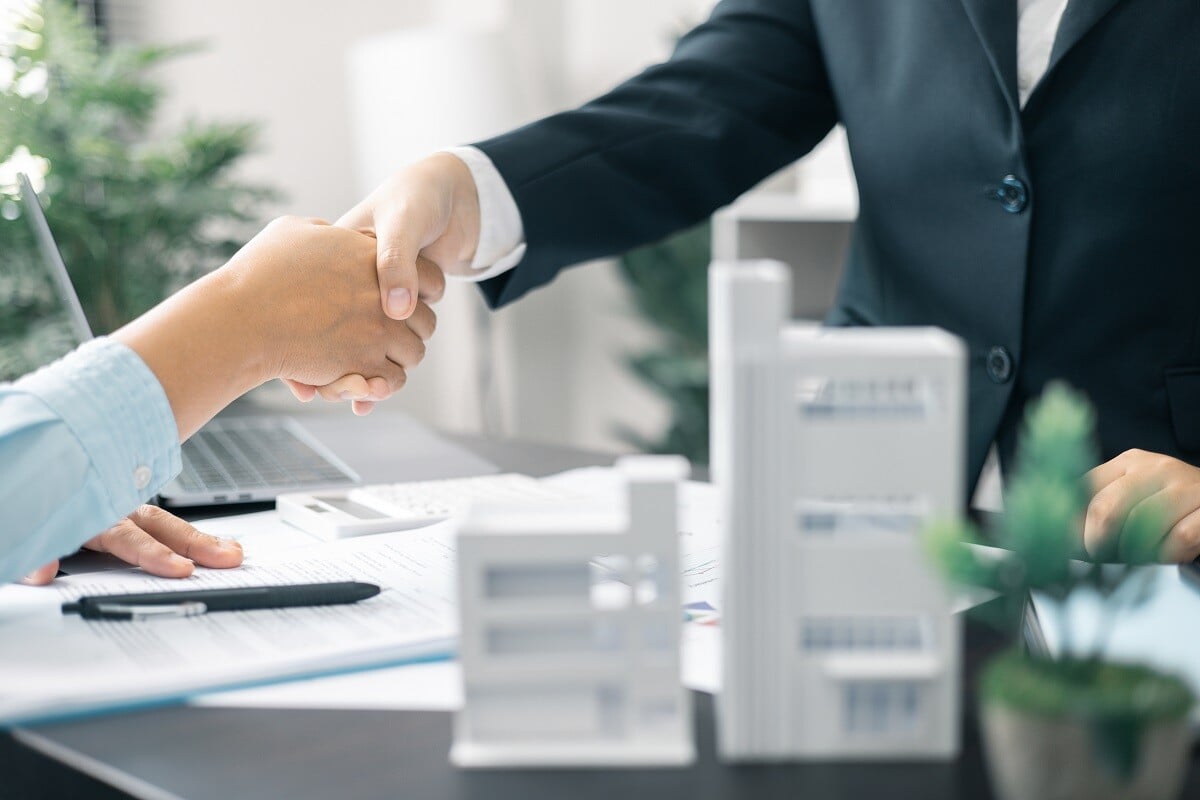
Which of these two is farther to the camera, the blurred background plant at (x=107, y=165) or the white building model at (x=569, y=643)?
the blurred background plant at (x=107, y=165)

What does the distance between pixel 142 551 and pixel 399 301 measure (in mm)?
311

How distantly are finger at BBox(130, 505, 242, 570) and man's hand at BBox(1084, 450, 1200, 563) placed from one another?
0.57 metres

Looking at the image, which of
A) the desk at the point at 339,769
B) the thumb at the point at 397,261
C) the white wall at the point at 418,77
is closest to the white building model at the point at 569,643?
the desk at the point at 339,769

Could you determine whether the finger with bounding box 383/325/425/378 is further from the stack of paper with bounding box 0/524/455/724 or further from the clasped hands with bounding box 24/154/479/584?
the stack of paper with bounding box 0/524/455/724

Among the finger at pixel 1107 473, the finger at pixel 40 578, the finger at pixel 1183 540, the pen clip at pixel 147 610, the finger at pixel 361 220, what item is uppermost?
the finger at pixel 361 220

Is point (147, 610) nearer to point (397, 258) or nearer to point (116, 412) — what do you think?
point (116, 412)

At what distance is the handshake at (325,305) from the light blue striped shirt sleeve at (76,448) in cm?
2

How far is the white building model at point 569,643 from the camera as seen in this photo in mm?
472

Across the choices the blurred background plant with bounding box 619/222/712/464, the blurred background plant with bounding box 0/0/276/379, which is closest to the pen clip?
the blurred background plant with bounding box 0/0/276/379

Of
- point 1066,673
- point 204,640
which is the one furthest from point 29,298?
point 1066,673

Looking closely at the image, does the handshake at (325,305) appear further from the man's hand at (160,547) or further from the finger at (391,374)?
the man's hand at (160,547)

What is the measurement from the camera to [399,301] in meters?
0.97

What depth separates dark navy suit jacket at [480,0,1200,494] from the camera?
0.97 meters

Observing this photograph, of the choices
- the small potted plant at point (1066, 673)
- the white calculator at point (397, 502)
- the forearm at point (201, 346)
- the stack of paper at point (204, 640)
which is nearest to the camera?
the small potted plant at point (1066, 673)
